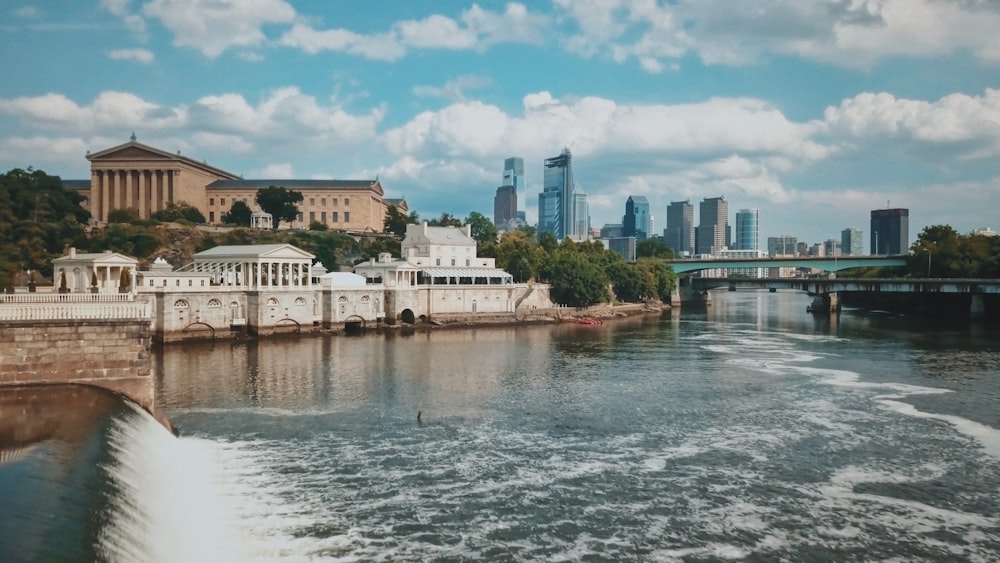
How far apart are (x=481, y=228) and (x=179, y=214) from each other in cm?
6590

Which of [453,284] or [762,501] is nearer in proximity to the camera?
[762,501]

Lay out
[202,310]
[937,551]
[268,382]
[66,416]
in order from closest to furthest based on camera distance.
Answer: [937,551], [66,416], [268,382], [202,310]

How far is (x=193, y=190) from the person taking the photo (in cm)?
14650

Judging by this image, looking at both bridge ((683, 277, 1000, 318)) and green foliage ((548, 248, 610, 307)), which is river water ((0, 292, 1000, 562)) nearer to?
green foliage ((548, 248, 610, 307))

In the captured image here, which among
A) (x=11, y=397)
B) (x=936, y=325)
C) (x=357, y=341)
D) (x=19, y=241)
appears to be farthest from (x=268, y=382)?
(x=936, y=325)

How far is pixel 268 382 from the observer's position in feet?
169

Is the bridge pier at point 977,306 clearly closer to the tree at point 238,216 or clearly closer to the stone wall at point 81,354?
the stone wall at point 81,354

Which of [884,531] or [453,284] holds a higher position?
[453,284]

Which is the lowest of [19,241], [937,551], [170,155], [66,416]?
[937,551]

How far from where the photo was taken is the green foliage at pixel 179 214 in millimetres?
127812

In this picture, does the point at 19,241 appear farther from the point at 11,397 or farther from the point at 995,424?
the point at 995,424

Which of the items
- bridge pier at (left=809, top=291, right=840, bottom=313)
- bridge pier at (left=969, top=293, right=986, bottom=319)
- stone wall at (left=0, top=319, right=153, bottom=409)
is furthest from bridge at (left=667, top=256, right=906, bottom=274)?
stone wall at (left=0, top=319, right=153, bottom=409)

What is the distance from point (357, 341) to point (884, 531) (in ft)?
204

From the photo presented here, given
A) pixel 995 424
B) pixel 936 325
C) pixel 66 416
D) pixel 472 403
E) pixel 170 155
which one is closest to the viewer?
pixel 66 416
